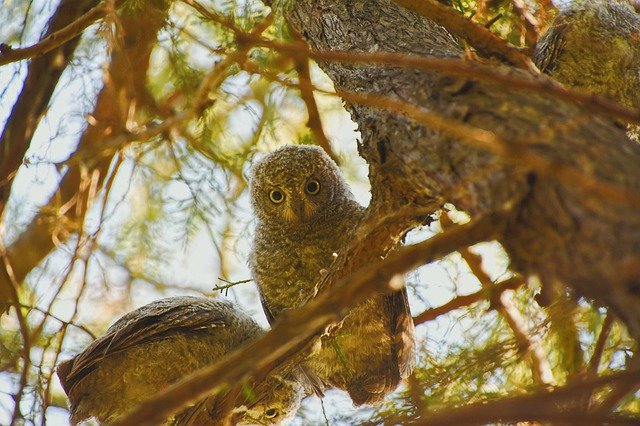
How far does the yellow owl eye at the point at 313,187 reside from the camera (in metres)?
4.30

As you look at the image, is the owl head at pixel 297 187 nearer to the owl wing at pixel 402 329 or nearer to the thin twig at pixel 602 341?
the owl wing at pixel 402 329

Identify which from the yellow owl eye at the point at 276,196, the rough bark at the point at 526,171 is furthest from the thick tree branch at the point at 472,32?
the yellow owl eye at the point at 276,196

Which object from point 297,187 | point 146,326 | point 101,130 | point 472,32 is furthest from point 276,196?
point 472,32

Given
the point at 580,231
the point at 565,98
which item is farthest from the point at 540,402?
the point at 565,98

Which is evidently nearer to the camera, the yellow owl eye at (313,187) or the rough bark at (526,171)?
the rough bark at (526,171)

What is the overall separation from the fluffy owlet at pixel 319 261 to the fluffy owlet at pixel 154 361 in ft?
1.00

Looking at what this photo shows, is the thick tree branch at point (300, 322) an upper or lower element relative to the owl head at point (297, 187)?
lower

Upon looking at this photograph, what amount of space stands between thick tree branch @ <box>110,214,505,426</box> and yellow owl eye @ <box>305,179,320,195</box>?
2617 millimetres

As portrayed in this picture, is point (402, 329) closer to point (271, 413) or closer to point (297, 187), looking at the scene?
point (271, 413)

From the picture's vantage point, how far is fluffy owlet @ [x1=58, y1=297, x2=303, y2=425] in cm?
372

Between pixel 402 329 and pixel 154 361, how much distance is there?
139 cm

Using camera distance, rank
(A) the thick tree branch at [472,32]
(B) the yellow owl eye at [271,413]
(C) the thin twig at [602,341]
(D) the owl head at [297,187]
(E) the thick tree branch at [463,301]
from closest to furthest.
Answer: (C) the thin twig at [602,341] → (A) the thick tree branch at [472,32] → (E) the thick tree branch at [463,301] → (B) the yellow owl eye at [271,413] → (D) the owl head at [297,187]

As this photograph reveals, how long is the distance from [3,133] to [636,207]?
337 centimetres

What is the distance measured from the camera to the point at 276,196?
4.35 meters
